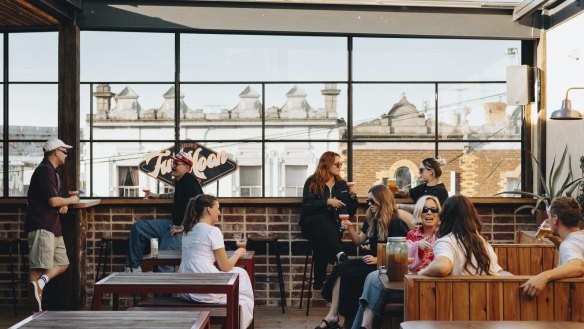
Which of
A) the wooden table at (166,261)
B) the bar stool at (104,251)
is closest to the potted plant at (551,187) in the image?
the wooden table at (166,261)

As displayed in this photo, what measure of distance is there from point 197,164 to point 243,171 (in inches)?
19.7

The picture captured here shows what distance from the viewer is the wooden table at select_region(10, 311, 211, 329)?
3.21 metres

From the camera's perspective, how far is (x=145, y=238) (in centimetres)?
730

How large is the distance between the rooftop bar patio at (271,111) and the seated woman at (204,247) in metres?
2.32

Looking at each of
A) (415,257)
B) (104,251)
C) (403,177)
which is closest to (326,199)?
(403,177)

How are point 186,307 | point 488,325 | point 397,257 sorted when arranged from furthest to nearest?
point 186,307 → point 397,257 → point 488,325

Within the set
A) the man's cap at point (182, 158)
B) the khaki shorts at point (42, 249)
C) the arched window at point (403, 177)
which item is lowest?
the khaki shorts at point (42, 249)

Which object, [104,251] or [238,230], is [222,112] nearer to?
[238,230]

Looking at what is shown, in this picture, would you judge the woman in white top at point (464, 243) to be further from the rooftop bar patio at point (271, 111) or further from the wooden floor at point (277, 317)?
the rooftop bar patio at point (271, 111)

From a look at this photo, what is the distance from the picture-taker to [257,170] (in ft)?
25.9

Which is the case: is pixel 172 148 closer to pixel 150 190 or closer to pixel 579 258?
pixel 150 190

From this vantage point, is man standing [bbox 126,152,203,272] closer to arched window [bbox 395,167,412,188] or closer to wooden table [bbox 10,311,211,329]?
arched window [bbox 395,167,412,188]

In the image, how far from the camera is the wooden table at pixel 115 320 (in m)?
3.21

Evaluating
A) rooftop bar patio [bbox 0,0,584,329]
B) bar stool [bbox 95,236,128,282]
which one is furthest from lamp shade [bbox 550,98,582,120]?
bar stool [bbox 95,236,128,282]
